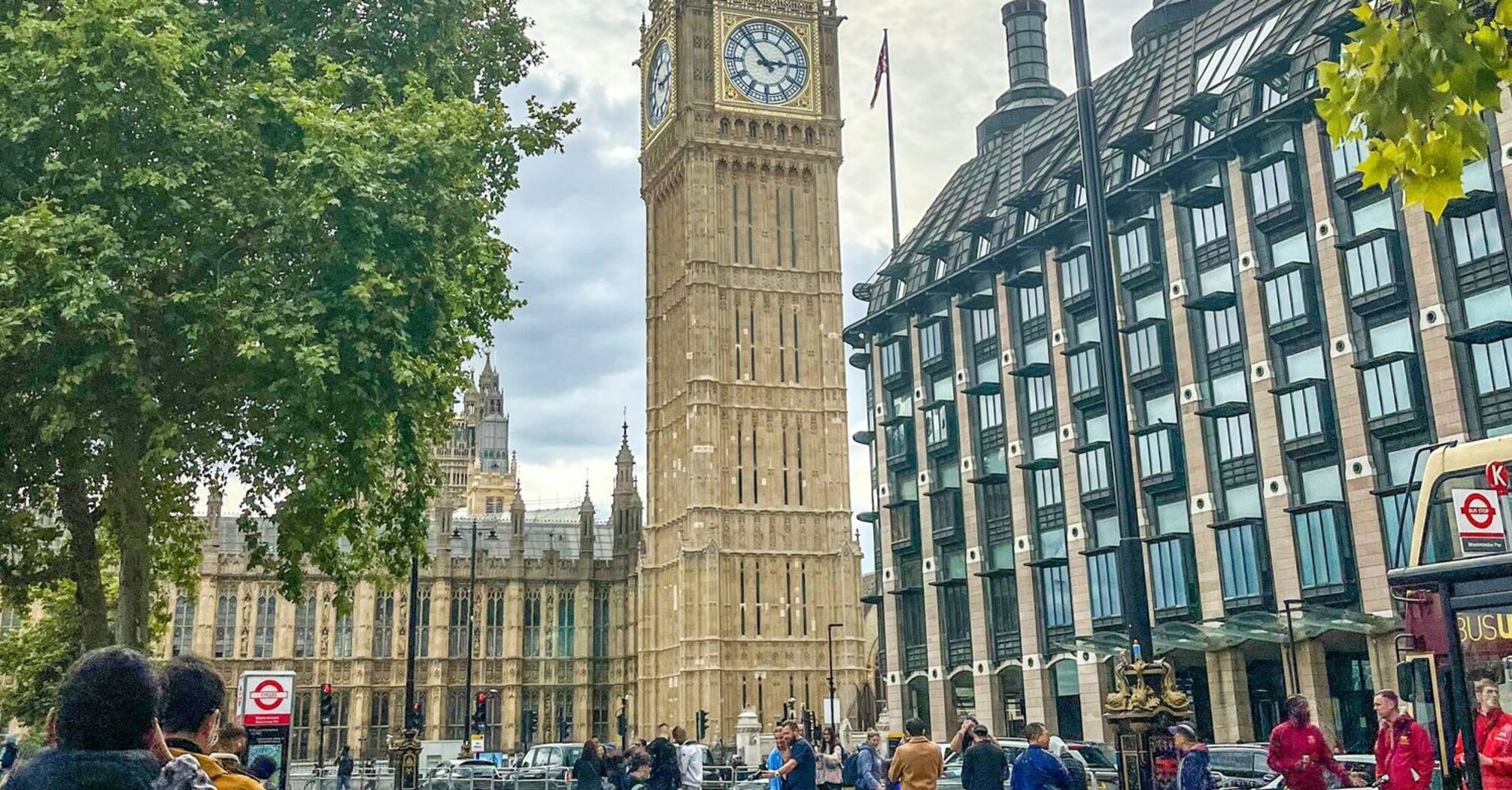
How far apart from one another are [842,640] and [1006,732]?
28.4 m

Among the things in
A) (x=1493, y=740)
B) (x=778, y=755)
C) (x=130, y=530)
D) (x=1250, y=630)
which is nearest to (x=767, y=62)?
(x=1250, y=630)

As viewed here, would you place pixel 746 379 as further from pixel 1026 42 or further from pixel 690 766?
pixel 690 766

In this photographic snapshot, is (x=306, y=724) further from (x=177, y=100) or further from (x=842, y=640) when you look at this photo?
(x=177, y=100)

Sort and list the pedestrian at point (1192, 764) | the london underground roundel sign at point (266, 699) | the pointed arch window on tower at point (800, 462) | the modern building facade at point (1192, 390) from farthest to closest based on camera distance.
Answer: the pointed arch window on tower at point (800, 462) < the modern building facade at point (1192, 390) < the london underground roundel sign at point (266, 699) < the pedestrian at point (1192, 764)

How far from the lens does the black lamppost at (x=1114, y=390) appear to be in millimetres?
10297

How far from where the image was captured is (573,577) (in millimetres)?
89062

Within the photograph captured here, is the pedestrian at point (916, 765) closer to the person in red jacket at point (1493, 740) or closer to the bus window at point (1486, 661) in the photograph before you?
the bus window at point (1486, 661)

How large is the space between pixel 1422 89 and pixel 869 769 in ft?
49.6

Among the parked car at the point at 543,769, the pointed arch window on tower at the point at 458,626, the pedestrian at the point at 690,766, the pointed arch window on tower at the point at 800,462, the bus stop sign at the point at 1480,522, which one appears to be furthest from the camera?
the pointed arch window on tower at the point at 458,626

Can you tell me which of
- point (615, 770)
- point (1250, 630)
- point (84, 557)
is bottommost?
point (615, 770)

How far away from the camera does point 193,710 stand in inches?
201

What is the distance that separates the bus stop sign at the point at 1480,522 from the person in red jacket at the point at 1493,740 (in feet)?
5.79

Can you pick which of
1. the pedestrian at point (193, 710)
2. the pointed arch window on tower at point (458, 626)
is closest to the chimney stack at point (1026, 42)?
the pointed arch window on tower at point (458, 626)

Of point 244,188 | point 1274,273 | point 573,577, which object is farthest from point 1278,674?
point 573,577
